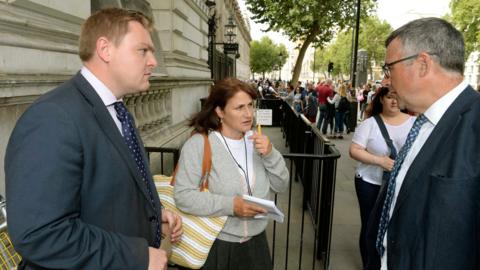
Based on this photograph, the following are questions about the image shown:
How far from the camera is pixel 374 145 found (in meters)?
3.66

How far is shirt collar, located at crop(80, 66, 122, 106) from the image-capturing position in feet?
4.99

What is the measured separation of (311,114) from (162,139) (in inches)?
328

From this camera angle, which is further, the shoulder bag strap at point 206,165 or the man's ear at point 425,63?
the shoulder bag strap at point 206,165

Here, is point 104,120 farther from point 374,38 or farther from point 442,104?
point 374,38

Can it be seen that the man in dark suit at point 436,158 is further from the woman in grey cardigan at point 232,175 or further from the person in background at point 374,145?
the person in background at point 374,145

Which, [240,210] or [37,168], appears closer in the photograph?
[37,168]

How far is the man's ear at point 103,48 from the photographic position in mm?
1500

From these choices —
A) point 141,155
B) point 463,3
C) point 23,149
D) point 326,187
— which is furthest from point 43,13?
point 463,3

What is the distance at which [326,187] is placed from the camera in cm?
397

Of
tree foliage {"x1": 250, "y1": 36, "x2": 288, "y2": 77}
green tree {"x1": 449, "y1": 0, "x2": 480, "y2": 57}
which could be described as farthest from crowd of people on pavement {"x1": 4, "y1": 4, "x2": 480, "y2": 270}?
tree foliage {"x1": 250, "y1": 36, "x2": 288, "y2": 77}

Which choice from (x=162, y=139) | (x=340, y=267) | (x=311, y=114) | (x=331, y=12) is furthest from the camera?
(x=331, y=12)

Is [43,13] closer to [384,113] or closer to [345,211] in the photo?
[384,113]

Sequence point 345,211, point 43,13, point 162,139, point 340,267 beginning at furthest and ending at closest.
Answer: point 162,139 → point 345,211 → point 340,267 → point 43,13

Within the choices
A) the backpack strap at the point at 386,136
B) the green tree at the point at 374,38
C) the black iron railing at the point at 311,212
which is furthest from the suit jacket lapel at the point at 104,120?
the green tree at the point at 374,38
